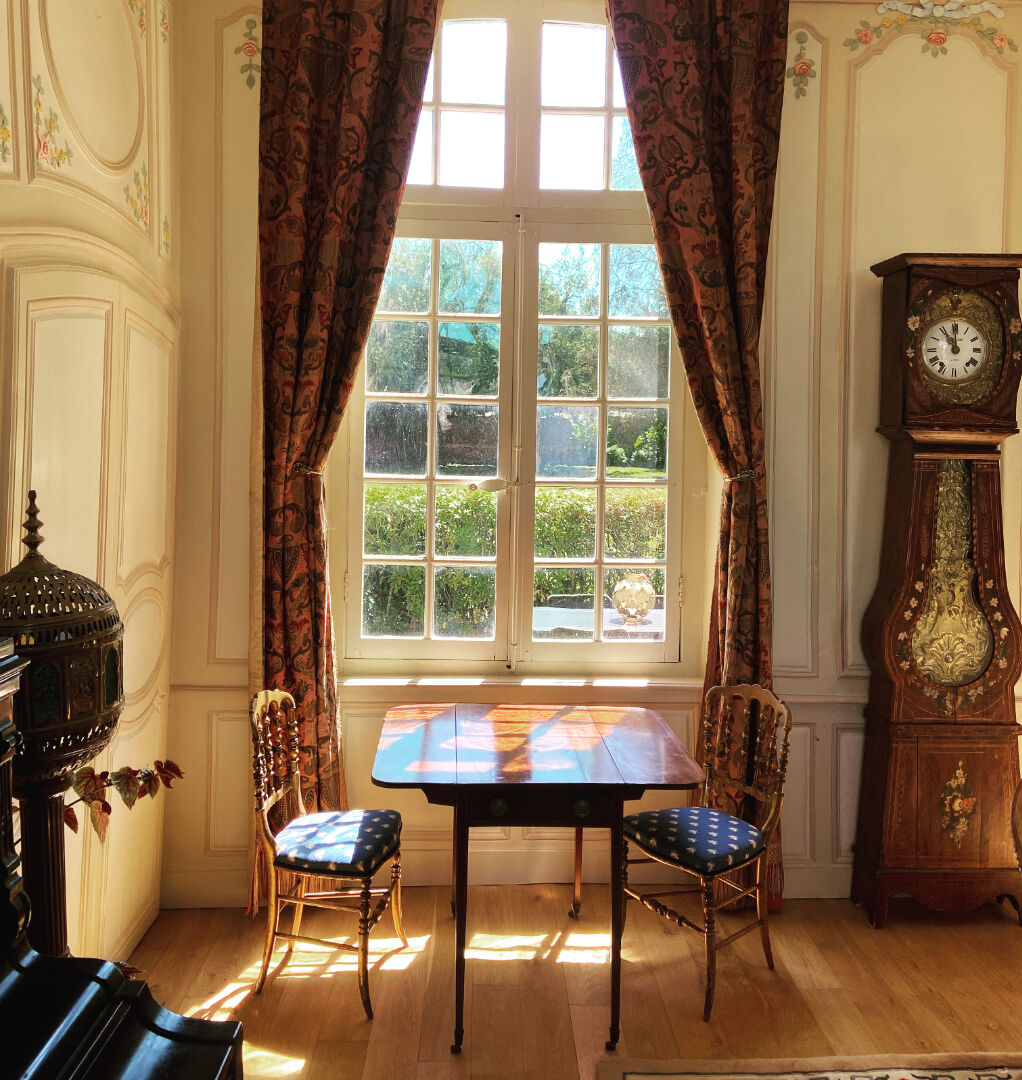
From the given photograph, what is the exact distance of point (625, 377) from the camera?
376 cm

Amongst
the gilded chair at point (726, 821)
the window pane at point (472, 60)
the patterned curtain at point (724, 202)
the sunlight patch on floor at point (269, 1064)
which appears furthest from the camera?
the window pane at point (472, 60)

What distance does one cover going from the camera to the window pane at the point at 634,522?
12.4ft

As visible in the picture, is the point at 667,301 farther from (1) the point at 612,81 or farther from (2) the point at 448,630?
(2) the point at 448,630

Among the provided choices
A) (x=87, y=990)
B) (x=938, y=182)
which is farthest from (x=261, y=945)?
(x=938, y=182)

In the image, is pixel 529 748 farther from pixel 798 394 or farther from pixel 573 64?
pixel 573 64

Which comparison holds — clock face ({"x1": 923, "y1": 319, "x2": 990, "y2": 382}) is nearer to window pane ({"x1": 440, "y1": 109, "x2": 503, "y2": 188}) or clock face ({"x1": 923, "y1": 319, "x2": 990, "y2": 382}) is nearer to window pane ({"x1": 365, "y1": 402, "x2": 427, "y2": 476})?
window pane ({"x1": 440, "y1": 109, "x2": 503, "y2": 188})

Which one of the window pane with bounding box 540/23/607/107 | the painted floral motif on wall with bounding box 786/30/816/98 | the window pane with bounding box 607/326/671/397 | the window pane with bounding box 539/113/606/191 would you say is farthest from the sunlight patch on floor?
the painted floral motif on wall with bounding box 786/30/816/98

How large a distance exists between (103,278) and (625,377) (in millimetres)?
1884

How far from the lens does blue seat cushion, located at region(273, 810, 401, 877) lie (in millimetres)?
2736

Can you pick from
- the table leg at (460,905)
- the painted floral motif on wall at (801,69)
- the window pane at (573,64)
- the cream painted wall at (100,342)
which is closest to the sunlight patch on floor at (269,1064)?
the table leg at (460,905)

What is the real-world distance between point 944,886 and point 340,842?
2098 millimetres

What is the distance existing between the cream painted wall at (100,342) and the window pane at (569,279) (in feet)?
4.38

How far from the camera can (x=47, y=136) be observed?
2.39 metres

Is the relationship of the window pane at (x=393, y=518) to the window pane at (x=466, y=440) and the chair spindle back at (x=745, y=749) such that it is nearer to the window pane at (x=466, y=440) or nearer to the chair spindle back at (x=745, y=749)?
the window pane at (x=466, y=440)
